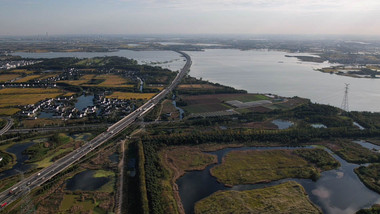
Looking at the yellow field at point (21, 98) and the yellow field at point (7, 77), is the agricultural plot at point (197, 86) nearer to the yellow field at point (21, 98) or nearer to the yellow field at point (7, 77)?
the yellow field at point (21, 98)

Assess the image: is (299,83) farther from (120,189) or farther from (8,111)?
(8,111)

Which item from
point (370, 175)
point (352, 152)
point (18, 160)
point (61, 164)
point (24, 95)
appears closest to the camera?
point (370, 175)

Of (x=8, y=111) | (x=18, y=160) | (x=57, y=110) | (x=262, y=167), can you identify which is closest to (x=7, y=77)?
(x=8, y=111)

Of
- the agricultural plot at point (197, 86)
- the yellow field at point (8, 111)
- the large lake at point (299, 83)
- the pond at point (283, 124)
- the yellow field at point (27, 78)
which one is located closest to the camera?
the pond at point (283, 124)

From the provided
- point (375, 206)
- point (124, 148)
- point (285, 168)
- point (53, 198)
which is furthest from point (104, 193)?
point (375, 206)

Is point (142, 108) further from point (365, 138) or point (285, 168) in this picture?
point (365, 138)

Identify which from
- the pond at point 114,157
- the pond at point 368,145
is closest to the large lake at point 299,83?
the pond at point 368,145
